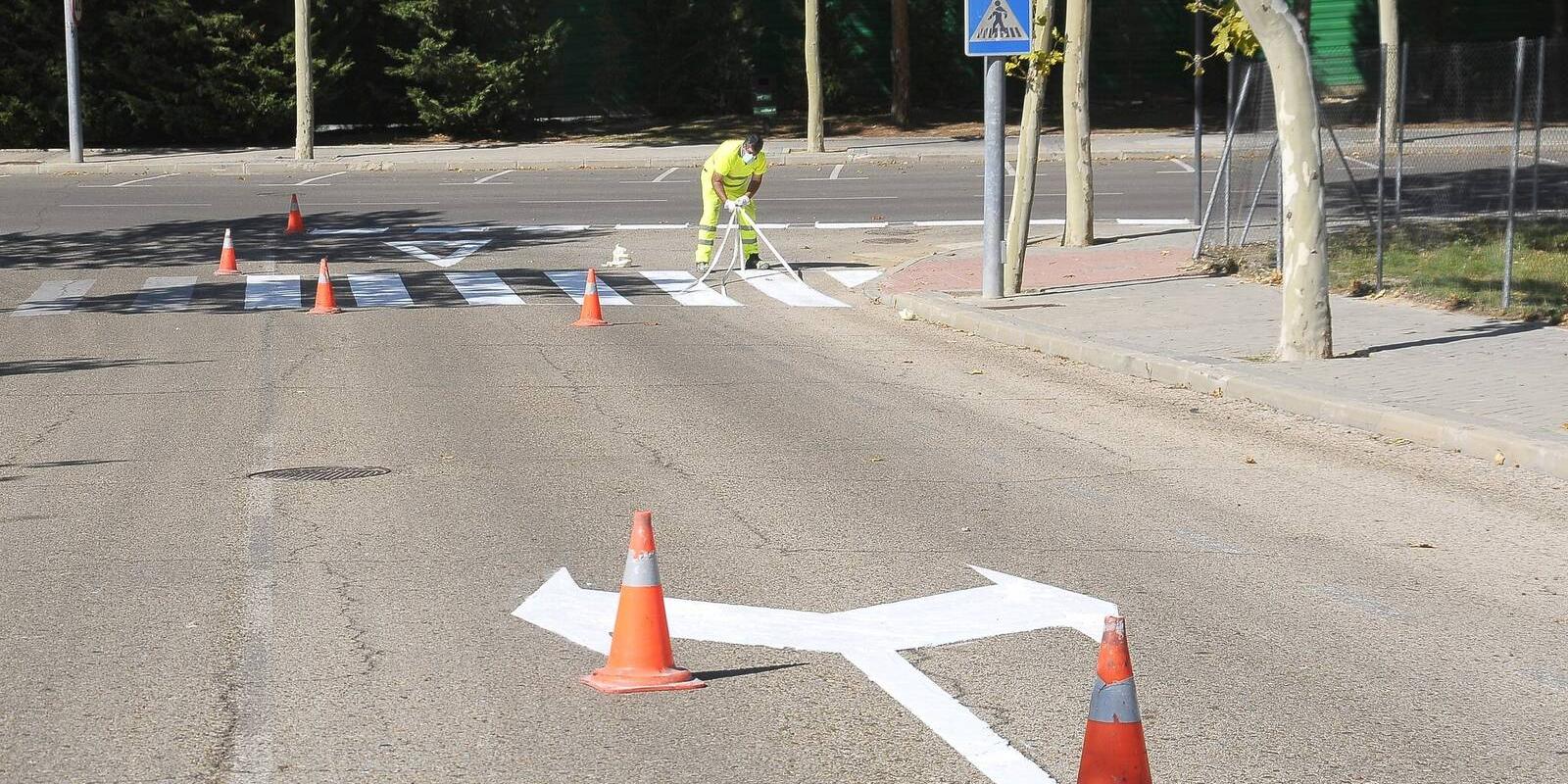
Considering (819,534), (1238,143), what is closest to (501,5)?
(1238,143)

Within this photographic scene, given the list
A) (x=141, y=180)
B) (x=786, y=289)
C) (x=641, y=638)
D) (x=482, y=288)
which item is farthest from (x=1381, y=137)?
(x=141, y=180)

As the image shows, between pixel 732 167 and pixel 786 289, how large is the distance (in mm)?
1483

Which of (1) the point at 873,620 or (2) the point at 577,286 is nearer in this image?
(1) the point at 873,620

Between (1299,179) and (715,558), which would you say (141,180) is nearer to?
(1299,179)

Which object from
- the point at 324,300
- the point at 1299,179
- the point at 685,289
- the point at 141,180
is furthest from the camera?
the point at 141,180

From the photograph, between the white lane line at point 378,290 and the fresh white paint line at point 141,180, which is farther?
the fresh white paint line at point 141,180

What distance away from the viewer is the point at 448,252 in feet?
71.1

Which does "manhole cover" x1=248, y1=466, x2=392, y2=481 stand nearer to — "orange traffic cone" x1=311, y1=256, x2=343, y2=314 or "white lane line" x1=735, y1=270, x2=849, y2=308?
"orange traffic cone" x1=311, y1=256, x2=343, y2=314

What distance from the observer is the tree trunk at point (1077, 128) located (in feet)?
61.0

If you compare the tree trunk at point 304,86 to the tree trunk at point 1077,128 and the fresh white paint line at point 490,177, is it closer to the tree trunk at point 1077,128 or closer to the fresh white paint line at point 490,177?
the fresh white paint line at point 490,177

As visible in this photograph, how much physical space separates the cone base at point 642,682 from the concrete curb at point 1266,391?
5379mm

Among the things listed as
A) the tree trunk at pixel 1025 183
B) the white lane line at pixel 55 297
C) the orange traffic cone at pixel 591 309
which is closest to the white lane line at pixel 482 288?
the orange traffic cone at pixel 591 309

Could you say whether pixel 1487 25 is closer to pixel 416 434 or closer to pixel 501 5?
pixel 501 5

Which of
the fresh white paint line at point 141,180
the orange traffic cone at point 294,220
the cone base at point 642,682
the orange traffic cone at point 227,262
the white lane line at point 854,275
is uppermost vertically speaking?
the fresh white paint line at point 141,180
